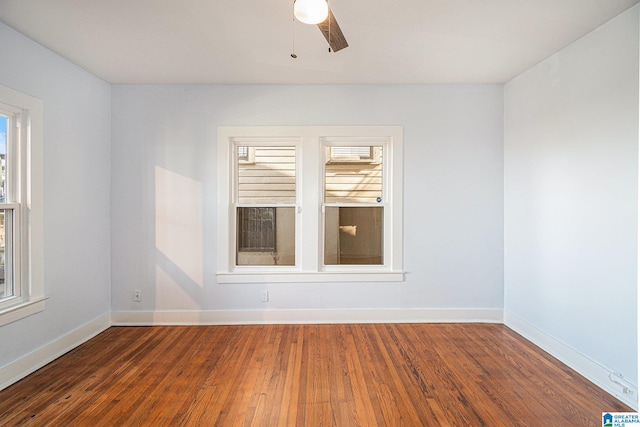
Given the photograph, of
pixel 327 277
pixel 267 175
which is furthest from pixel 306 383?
pixel 267 175

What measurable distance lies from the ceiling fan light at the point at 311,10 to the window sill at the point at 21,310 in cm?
288

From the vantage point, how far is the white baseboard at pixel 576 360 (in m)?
2.33

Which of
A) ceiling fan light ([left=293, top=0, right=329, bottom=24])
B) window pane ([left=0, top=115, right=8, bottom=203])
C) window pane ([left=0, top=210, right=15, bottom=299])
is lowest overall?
window pane ([left=0, top=210, right=15, bottom=299])

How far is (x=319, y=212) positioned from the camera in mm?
3896

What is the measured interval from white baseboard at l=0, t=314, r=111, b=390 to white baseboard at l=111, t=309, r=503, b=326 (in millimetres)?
284

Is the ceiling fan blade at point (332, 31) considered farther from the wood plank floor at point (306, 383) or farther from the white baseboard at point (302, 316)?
the white baseboard at point (302, 316)

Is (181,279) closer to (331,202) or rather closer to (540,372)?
(331,202)

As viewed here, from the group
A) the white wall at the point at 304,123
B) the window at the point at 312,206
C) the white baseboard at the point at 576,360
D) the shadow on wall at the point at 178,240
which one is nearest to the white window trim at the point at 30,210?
the white wall at the point at 304,123

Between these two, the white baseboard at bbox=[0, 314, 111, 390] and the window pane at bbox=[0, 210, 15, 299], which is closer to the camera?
the white baseboard at bbox=[0, 314, 111, 390]

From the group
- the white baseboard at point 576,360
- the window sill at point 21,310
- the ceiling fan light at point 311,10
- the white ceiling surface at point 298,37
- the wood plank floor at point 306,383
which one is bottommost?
the wood plank floor at point 306,383

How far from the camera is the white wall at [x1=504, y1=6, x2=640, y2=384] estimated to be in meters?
2.36

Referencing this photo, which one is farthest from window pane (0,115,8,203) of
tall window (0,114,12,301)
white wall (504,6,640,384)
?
white wall (504,6,640,384)

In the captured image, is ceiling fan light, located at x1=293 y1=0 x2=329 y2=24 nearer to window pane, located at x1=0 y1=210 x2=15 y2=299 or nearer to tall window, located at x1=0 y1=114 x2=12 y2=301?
tall window, located at x1=0 y1=114 x2=12 y2=301

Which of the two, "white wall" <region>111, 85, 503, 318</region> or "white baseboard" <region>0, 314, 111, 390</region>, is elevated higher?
"white wall" <region>111, 85, 503, 318</region>
